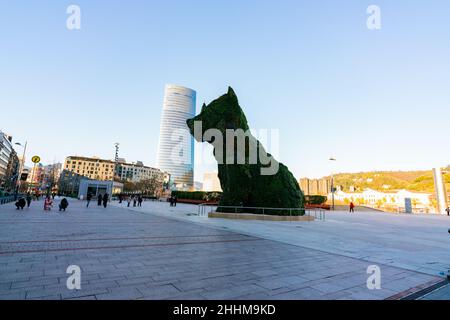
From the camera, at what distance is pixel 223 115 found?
18.7m

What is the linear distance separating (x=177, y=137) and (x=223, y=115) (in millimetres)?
154858

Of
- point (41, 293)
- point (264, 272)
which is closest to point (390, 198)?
point (264, 272)

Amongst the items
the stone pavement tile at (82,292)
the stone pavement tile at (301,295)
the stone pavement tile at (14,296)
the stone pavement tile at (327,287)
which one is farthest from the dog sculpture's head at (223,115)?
the stone pavement tile at (14,296)

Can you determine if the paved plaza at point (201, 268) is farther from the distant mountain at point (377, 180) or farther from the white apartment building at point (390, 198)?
the distant mountain at point (377, 180)

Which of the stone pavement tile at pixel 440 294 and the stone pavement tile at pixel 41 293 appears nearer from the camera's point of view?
the stone pavement tile at pixel 41 293

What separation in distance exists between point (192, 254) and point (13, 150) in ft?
438

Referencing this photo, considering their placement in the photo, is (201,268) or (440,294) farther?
(201,268)

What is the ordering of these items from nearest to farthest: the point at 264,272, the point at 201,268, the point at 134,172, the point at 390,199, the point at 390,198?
the point at 264,272
the point at 201,268
the point at 390,199
the point at 390,198
the point at 134,172

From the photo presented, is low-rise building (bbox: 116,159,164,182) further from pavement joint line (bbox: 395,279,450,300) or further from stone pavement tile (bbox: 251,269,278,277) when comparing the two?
pavement joint line (bbox: 395,279,450,300)

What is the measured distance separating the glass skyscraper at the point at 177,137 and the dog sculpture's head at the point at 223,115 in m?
141

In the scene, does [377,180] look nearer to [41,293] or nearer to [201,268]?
[201,268]

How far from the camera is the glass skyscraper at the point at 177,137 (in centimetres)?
16212
